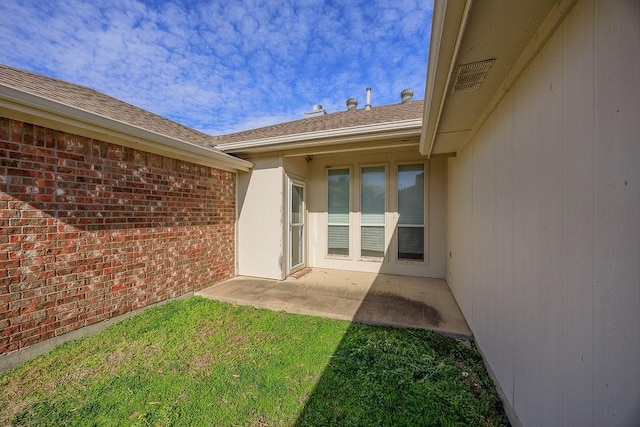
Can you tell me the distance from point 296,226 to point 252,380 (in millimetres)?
3630

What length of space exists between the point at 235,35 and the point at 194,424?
7254mm

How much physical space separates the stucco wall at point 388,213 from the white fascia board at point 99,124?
249 centimetres

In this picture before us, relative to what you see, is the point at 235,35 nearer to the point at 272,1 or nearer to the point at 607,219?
the point at 272,1

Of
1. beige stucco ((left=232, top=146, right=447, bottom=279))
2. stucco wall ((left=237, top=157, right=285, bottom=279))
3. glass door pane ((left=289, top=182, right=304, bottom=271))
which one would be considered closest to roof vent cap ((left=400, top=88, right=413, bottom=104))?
beige stucco ((left=232, top=146, right=447, bottom=279))

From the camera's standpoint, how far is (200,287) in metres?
4.41

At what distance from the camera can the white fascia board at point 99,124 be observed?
2.19m

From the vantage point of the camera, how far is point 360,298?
4.05 metres

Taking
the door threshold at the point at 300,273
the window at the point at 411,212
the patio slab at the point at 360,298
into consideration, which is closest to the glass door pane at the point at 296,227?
the door threshold at the point at 300,273

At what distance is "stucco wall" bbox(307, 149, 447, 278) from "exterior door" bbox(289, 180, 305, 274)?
316 millimetres

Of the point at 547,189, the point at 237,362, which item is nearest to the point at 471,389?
the point at 547,189

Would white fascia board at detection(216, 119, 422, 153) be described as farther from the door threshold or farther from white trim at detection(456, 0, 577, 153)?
the door threshold

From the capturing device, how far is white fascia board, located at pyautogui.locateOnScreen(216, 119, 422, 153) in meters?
3.92

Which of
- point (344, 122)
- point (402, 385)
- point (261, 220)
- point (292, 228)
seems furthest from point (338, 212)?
point (402, 385)

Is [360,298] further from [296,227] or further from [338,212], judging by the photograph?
[338,212]
